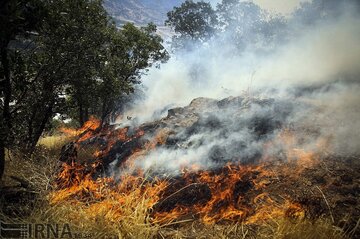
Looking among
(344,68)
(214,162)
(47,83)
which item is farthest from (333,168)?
(344,68)

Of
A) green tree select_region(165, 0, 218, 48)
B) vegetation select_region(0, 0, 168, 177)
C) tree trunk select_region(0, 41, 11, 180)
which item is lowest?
tree trunk select_region(0, 41, 11, 180)

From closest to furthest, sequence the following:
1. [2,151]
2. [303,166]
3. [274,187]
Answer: [2,151]
[274,187]
[303,166]

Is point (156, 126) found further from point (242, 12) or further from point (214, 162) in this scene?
point (242, 12)

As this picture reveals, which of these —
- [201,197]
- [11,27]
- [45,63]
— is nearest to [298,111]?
[201,197]

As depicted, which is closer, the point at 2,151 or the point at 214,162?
the point at 2,151

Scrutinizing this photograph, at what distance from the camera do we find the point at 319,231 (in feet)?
14.2

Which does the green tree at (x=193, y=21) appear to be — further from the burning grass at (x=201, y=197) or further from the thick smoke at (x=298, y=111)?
the burning grass at (x=201, y=197)

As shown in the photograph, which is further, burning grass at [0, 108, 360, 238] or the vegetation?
the vegetation

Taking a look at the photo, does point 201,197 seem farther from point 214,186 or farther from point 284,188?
point 284,188

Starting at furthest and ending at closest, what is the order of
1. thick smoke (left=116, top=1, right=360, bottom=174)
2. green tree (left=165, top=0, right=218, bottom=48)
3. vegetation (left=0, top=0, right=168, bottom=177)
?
green tree (left=165, top=0, right=218, bottom=48)
thick smoke (left=116, top=1, right=360, bottom=174)
vegetation (left=0, top=0, right=168, bottom=177)

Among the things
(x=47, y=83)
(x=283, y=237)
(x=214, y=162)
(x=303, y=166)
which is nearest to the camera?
(x=283, y=237)

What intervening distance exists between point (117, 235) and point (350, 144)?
24.9 feet

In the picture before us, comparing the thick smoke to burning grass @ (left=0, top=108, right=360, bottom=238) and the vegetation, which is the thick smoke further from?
the vegetation

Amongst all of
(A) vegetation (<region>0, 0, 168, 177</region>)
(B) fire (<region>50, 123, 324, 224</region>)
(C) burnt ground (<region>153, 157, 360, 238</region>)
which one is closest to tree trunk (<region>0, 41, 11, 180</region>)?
(A) vegetation (<region>0, 0, 168, 177</region>)
